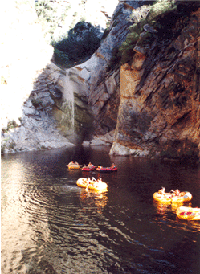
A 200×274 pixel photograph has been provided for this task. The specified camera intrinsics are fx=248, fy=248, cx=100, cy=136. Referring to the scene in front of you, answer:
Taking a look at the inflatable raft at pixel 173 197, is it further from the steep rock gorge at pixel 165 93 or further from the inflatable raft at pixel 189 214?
the steep rock gorge at pixel 165 93

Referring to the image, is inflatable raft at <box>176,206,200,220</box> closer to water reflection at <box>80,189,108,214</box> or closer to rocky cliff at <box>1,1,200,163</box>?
water reflection at <box>80,189,108,214</box>

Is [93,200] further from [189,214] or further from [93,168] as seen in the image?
[93,168]

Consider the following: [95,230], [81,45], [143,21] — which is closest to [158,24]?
[143,21]

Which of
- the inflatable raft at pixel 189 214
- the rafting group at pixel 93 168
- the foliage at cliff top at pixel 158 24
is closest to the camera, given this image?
the inflatable raft at pixel 189 214

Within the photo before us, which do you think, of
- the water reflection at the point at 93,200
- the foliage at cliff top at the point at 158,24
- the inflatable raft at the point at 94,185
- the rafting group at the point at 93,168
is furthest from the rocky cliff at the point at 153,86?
the water reflection at the point at 93,200

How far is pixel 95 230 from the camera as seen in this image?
14742mm

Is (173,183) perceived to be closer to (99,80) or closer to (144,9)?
(144,9)

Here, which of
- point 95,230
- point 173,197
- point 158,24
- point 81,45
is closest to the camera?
point 95,230

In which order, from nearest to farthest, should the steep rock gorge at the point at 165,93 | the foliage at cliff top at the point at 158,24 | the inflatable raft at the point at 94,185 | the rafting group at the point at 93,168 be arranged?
the inflatable raft at the point at 94,185 → the rafting group at the point at 93,168 → the steep rock gorge at the point at 165,93 → the foliage at cliff top at the point at 158,24

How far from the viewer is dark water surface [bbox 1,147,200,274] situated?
11516mm

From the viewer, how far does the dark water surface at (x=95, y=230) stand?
37.8 ft

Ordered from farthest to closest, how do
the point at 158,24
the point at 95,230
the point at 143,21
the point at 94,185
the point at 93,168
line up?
the point at 143,21 < the point at 158,24 < the point at 93,168 < the point at 94,185 < the point at 95,230

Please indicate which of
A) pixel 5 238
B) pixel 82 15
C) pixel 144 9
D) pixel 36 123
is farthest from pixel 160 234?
pixel 82 15

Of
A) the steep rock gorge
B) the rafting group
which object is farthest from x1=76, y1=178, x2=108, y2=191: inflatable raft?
the steep rock gorge
